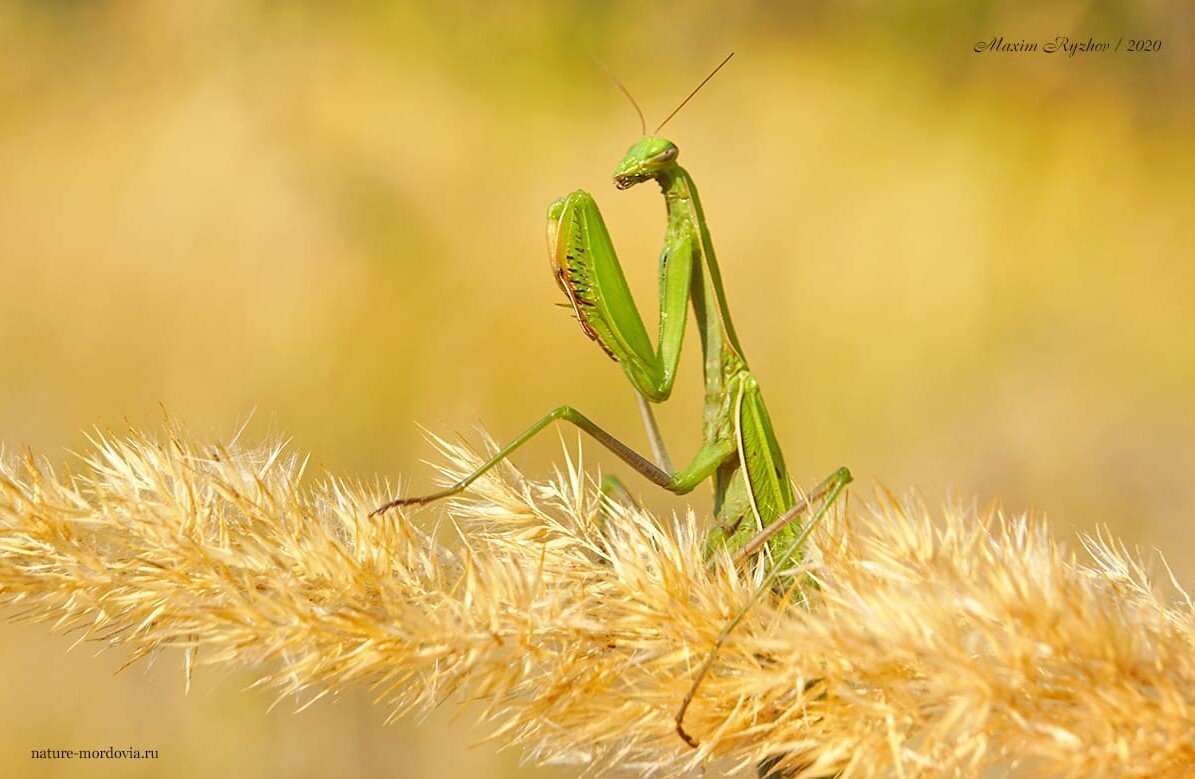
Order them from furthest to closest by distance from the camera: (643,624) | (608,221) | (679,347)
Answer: (608,221), (679,347), (643,624)

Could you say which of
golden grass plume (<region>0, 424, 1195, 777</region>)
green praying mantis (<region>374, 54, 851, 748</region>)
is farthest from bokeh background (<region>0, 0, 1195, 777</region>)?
golden grass plume (<region>0, 424, 1195, 777</region>)

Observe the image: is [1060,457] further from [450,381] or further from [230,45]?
[230,45]

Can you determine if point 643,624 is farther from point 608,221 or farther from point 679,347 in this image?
point 608,221

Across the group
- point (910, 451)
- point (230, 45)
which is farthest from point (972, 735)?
point (230, 45)

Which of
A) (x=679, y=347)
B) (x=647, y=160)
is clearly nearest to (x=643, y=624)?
(x=679, y=347)

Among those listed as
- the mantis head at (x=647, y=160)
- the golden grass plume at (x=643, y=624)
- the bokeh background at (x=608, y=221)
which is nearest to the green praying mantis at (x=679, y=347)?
the mantis head at (x=647, y=160)

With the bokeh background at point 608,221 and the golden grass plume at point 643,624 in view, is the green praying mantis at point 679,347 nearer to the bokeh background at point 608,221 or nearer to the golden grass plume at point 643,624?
the golden grass plume at point 643,624
